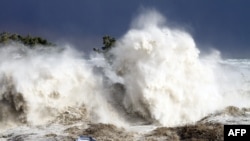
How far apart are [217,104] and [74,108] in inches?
384

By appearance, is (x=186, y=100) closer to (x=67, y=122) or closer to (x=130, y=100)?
(x=130, y=100)

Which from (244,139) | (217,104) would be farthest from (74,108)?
(244,139)

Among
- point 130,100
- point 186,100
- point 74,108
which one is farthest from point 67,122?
point 186,100

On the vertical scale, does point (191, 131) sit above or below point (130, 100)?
below

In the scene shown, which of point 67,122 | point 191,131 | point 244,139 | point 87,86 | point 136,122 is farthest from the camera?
point 87,86

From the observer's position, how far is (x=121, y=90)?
40.9 meters

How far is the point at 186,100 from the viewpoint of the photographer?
40125 millimetres

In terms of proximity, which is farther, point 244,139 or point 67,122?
point 67,122

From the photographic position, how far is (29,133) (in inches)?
Result: 1320

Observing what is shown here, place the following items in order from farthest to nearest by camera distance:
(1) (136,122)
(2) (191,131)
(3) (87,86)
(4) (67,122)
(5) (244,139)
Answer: (3) (87,86)
(1) (136,122)
(4) (67,122)
(2) (191,131)
(5) (244,139)

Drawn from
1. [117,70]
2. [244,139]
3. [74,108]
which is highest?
[117,70]

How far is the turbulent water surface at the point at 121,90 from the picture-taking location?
36.7 meters

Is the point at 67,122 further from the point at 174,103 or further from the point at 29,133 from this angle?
the point at 174,103

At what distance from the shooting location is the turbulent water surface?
3672 centimetres
